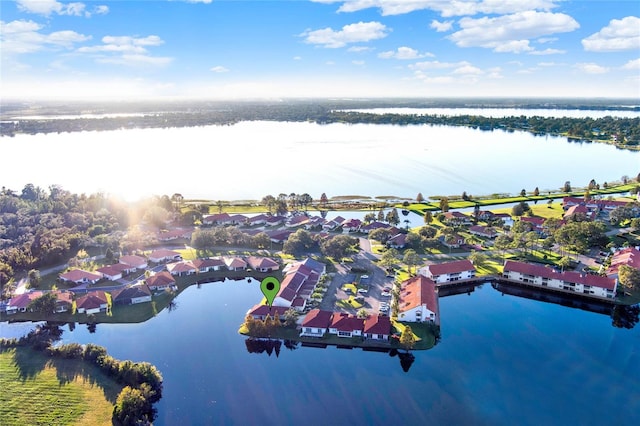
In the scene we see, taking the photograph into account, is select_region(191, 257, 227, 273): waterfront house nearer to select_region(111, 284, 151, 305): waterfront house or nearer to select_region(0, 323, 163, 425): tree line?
select_region(111, 284, 151, 305): waterfront house

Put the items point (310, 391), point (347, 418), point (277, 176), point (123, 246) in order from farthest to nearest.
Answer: point (277, 176) → point (123, 246) → point (310, 391) → point (347, 418)

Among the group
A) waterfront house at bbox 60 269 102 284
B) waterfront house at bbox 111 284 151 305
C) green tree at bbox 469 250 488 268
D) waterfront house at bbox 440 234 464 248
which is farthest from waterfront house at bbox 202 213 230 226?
green tree at bbox 469 250 488 268

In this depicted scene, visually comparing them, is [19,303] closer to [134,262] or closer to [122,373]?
[134,262]

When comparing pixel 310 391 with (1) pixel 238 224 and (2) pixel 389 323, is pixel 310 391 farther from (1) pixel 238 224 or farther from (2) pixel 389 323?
(1) pixel 238 224

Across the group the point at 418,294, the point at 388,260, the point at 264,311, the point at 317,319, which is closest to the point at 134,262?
the point at 264,311

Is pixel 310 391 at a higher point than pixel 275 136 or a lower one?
lower

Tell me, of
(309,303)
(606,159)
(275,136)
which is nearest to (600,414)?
(309,303)

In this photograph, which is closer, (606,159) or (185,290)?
(185,290)

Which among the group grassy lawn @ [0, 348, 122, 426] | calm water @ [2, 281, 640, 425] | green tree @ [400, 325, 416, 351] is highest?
green tree @ [400, 325, 416, 351]
